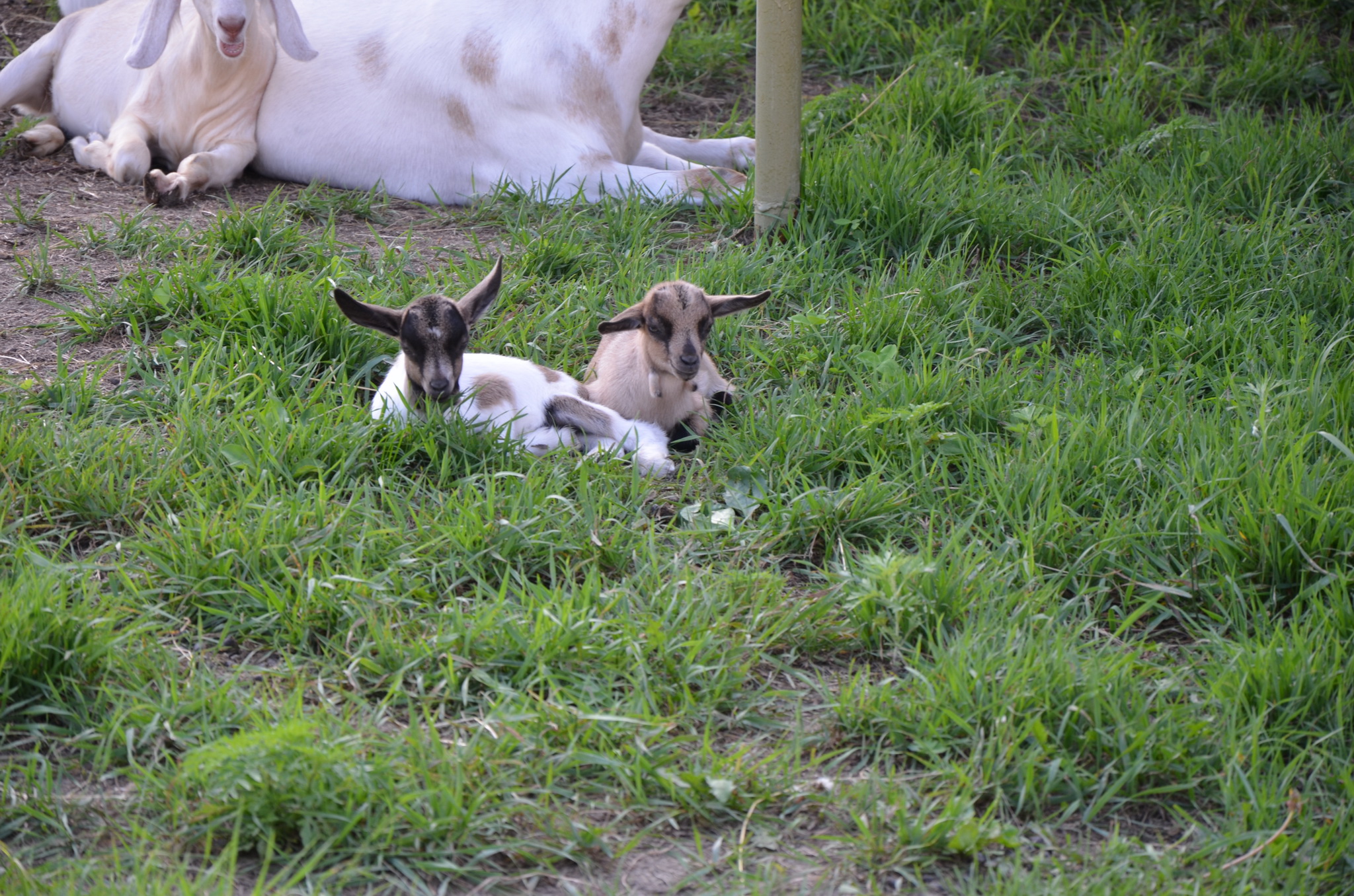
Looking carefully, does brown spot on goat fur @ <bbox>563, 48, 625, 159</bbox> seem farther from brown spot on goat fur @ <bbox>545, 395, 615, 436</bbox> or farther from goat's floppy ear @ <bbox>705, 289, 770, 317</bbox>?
brown spot on goat fur @ <bbox>545, 395, 615, 436</bbox>

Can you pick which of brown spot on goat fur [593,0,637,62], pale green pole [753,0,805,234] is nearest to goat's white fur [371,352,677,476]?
pale green pole [753,0,805,234]

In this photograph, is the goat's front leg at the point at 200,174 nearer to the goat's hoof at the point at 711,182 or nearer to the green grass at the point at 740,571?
the green grass at the point at 740,571

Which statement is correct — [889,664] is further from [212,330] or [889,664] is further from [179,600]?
[212,330]

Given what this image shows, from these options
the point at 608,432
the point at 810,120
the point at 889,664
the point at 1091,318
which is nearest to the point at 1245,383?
the point at 1091,318

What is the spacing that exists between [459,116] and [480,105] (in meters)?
0.09

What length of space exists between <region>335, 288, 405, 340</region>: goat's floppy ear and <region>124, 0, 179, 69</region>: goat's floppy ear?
84.4 inches

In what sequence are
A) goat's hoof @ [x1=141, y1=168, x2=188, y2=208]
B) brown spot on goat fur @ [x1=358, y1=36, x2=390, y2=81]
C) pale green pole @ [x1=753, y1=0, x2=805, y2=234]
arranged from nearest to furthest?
pale green pole @ [x1=753, y1=0, x2=805, y2=234] < goat's hoof @ [x1=141, y1=168, x2=188, y2=208] < brown spot on goat fur @ [x1=358, y1=36, x2=390, y2=81]

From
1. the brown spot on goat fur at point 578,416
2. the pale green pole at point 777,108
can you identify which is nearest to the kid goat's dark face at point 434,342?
the brown spot on goat fur at point 578,416

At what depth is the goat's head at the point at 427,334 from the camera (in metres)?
3.23

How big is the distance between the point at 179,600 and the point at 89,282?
5.85 feet

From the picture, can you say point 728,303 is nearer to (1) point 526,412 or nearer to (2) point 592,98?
(1) point 526,412

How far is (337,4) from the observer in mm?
5340

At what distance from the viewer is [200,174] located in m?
4.91

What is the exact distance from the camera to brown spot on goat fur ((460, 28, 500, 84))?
498 centimetres
